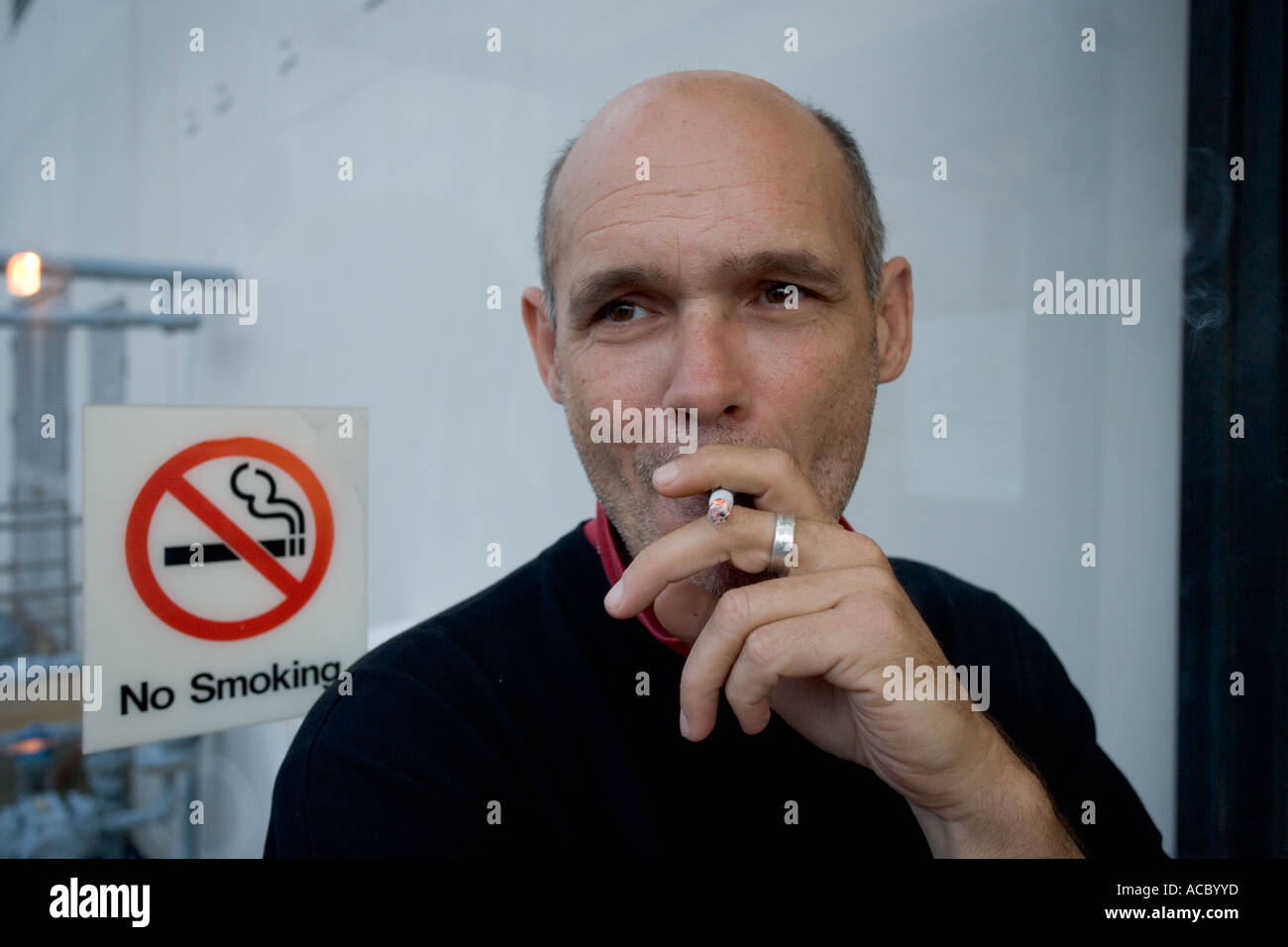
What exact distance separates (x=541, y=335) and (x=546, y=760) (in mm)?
682

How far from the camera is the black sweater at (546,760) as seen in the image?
995mm

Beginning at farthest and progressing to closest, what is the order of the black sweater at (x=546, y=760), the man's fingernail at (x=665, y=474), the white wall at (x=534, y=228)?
the white wall at (x=534, y=228) → the black sweater at (x=546, y=760) → the man's fingernail at (x=665, y=474)

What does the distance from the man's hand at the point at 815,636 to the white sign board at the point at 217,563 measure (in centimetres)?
62

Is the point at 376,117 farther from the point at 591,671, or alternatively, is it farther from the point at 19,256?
the point at 591,671

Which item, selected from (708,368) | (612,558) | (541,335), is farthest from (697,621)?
(541,335)

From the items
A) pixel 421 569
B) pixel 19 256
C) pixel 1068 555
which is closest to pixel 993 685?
pixel 1068 555

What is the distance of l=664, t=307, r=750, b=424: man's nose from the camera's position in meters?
1.03

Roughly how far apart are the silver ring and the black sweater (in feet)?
0.92

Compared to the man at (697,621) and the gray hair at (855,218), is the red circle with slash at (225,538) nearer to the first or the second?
the man at (697,621)

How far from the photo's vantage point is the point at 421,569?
56.1 inches

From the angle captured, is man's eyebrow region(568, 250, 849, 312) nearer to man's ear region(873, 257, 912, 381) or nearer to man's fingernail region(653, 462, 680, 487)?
man's ear region(873, 257, 912, 381)

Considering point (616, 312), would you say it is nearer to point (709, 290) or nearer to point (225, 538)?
point (709, 290)

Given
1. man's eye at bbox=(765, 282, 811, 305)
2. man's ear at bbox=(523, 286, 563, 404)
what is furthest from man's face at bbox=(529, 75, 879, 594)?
man's ear at bbox=(523, 286, 563, 404)

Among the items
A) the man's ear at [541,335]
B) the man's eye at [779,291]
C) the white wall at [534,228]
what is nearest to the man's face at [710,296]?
the man's eye at [779,291]
